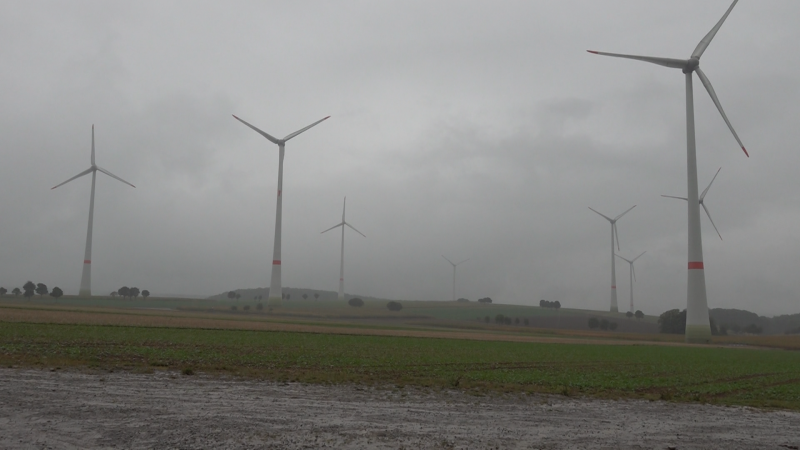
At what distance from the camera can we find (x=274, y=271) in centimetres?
16125

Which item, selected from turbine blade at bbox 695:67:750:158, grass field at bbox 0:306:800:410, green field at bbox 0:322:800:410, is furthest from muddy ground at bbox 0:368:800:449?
turbine blade at bbox 695:67:750:158

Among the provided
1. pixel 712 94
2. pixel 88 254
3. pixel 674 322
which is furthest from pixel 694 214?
pixel 88 254

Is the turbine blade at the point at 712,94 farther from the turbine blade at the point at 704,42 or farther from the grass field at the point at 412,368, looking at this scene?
the grass field at the point at 412,368

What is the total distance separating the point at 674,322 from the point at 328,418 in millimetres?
178348

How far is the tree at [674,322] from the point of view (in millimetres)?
175125

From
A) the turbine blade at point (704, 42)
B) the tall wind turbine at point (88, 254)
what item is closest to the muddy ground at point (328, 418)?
the turbine blade at point (704, 42)

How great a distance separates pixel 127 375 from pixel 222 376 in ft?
15.0

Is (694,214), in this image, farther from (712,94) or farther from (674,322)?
(674,322)

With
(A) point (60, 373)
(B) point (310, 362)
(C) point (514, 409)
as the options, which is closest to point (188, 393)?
(A) point (60, 373)

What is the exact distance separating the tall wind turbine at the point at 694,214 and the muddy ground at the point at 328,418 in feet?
264

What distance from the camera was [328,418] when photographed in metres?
20.5

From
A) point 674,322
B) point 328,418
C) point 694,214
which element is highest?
point 694,214

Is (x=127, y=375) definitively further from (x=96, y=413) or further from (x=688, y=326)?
(x=688, y=326)

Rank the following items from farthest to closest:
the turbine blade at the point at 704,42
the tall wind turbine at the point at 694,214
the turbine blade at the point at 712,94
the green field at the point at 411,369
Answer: the turbine blade at the point at 704,42, the tall wind turbine at the point at 694,214, the turbine blade at the point at 712,94, the green field at the point at 411,369
